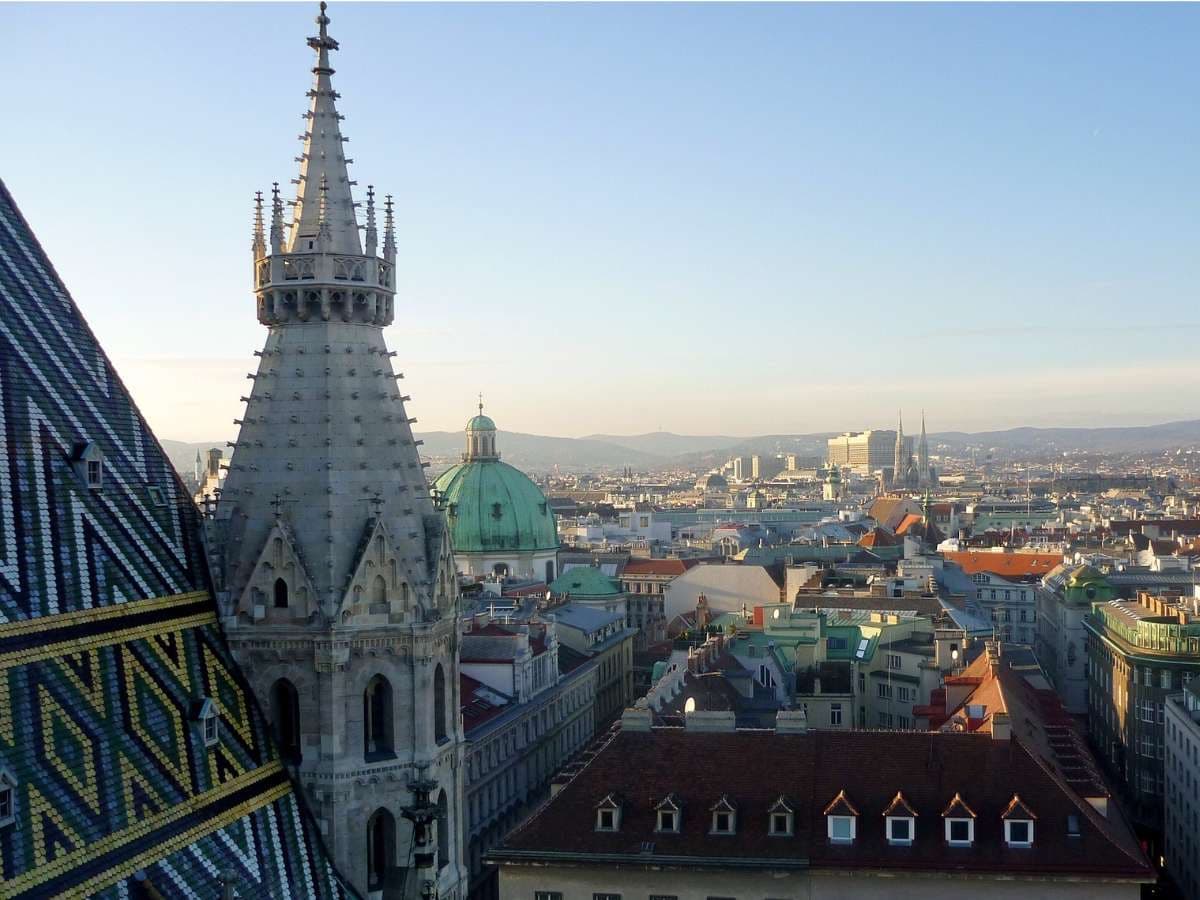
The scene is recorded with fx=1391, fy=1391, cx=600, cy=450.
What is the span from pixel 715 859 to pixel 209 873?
79.6 ft

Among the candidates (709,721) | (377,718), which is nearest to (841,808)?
(709,721)

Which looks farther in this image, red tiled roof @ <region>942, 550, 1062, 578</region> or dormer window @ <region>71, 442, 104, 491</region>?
red tiled roof @ <region>942, 550, 1062, 578</region>

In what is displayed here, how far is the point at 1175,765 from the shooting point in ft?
264

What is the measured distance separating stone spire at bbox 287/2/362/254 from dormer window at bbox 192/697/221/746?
11439 mm

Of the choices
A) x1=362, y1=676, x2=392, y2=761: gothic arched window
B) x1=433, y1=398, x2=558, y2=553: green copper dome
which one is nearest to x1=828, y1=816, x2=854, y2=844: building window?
x1=362, y1=676, x2=392, y2=761: gothic arched window

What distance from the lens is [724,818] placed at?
49219 mm

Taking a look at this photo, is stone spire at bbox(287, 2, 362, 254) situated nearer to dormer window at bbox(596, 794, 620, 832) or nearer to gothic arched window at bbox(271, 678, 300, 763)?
gothic arched window at bbox(271, 678, 300, 763)

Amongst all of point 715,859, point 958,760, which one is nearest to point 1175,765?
point 958,760

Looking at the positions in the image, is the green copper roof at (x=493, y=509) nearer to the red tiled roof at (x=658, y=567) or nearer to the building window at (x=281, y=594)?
the red tiled roof at (x=658, y=567)

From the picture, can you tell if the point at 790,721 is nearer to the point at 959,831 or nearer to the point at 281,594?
the point at 959,831

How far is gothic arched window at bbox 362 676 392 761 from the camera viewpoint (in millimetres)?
33219

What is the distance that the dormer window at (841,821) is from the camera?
48281 mm

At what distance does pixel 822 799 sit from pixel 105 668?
96.0 feet

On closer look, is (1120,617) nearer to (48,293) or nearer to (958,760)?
(958,760)
